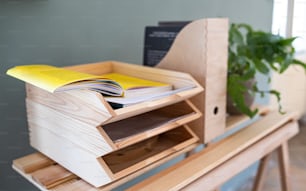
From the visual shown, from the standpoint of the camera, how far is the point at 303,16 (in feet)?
3.92

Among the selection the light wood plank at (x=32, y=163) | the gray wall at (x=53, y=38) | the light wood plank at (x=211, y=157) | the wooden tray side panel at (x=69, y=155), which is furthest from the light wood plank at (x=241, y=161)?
the gray wall at (x=53, y=38)

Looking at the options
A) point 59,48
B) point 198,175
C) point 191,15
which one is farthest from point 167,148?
point 191,15

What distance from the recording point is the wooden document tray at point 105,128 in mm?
521

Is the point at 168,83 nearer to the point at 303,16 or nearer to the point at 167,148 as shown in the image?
the point at 167,148

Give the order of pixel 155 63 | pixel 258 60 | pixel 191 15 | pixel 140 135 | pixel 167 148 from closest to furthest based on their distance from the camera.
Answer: pixel 140 135, pixel 167 148, pixel 155 63, pixel 258 60, pixel 191 15

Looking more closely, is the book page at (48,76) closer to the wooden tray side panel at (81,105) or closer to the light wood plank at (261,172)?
the wooden tray side panel at (81,105)

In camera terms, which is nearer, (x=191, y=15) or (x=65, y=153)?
(x=65, y=153)

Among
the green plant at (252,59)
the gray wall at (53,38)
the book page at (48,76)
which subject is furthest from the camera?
the green plant at (252,59)

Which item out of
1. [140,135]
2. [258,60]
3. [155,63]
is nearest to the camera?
[140,135]

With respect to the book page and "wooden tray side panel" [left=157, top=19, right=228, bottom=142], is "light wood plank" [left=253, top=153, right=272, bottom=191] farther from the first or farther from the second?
the book page

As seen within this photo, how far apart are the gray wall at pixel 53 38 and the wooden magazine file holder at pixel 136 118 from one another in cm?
14

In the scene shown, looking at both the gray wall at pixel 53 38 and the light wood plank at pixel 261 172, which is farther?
the light wood plank at pixel 261 172

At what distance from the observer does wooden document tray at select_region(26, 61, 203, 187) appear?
521 millimetres

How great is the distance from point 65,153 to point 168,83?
264 millimetres
